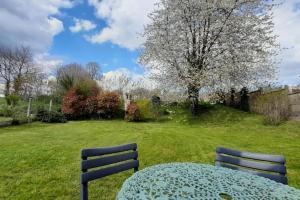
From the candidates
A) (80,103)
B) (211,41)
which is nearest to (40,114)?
(80,103)

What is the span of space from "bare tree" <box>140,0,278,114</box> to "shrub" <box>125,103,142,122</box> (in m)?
2.32

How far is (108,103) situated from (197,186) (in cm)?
1201

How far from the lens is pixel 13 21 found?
47.0ft

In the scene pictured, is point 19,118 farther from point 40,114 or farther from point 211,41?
point 211,41

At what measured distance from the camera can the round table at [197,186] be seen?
4.20 feet

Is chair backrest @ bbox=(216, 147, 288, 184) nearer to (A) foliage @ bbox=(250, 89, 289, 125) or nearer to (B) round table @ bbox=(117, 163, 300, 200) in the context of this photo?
(B) round table @ bbox=(117, 163, 300, 200)

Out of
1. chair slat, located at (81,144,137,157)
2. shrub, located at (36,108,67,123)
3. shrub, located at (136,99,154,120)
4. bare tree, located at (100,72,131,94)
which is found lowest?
chair slat, located at (81,144,137,157)

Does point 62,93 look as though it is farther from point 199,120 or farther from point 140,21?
point 199,120

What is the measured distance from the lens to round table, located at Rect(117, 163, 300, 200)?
128 cm

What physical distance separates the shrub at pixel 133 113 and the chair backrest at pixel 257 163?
9.84 m

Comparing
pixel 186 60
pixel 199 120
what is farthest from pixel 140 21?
pixel 199 120

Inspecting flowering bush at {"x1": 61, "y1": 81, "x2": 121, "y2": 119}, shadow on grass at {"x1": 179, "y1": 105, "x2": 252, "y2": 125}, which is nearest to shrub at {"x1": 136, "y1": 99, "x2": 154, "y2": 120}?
flowering bush at {"x1": 61, "y1": 81, "x2": 121, "y2": 119}

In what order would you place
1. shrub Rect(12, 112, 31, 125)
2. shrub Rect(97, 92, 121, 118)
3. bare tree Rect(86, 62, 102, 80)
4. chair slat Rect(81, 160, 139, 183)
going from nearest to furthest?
chair slat Rect(81, 160, 139, 183) → shrub Rect(12, 112, 31, 125) → shrub Rect(97, 92, 121, 118) → bare tree Rect(86, 62, 102, 80)

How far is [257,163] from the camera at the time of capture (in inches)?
80.2
